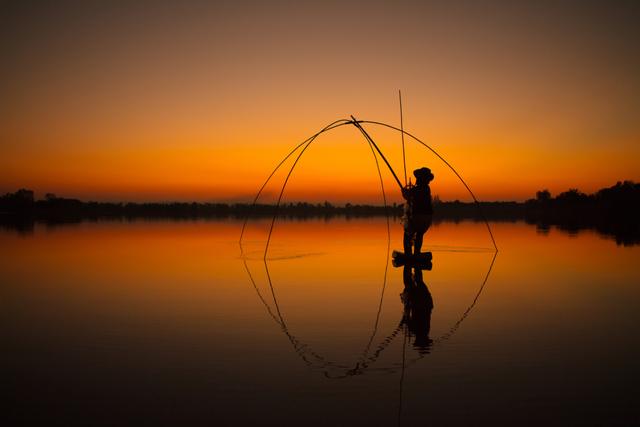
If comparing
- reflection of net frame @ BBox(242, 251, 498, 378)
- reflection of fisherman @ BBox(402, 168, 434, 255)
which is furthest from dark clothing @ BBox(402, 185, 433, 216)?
reflection of net frame @ BBox(242, 251, 498, 378)

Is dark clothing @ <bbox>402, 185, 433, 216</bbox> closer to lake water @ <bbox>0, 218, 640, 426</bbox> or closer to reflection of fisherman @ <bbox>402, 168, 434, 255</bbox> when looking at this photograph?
reflection of fisherman @ <bbox>402, 168, 434, 255</bbox>

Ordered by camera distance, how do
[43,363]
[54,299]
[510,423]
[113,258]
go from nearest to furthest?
[510,423]
[43,363]
[54,299]
[113,258]

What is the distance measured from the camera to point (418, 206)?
19.5 m

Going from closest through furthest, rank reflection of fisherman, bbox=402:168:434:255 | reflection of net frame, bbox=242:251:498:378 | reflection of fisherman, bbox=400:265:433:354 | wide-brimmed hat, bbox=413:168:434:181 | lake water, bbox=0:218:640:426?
lake water, bbox=0:218:640:426 → reflection of net frame, bbox=242:251:498:378 → reflection of fisherman, bbox=400:265:433:354 → reflection of fisherman, bbox=402:168:434:255 → wide-brimmed hat, bbox=413:168:434:181

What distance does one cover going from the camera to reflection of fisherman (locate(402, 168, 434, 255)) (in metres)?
19.4

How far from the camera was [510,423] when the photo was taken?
5746 millimetres

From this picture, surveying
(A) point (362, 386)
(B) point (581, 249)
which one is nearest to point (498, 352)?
(A) point (362, 386)

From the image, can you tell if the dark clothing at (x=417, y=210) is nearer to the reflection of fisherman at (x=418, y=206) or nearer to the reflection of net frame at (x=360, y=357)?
the reflection of fisherman at (x=418, y=206)

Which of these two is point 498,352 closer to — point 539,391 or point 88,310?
point 539,391

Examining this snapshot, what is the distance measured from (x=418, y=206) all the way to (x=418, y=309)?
7732mm

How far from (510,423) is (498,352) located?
293 centimetres

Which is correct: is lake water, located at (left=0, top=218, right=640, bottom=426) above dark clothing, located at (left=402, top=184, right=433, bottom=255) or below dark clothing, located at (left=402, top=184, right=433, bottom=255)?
below

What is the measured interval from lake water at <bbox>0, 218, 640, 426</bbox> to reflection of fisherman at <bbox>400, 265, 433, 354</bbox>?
6 cm

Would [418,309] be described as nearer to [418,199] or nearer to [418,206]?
[418,206]
